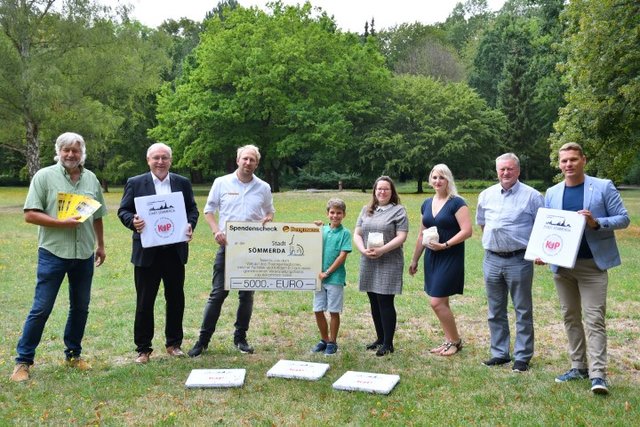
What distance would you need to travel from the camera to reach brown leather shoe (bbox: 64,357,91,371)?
5809 mm

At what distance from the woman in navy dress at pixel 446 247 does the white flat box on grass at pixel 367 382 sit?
1159mm

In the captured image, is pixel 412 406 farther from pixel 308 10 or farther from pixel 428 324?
pixel 308 10

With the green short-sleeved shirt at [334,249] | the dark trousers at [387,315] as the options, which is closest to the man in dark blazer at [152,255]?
the green short-sleeved shirt at [334,249]

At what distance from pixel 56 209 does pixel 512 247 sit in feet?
13.8

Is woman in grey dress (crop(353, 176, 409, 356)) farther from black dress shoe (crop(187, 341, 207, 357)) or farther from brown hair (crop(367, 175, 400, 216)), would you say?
black dress shoe (crop(187, 341, 207, 357))

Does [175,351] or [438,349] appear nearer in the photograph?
[175,351]

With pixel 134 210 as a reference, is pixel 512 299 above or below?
below

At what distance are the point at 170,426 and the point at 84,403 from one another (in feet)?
2.95

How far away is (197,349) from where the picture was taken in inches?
249

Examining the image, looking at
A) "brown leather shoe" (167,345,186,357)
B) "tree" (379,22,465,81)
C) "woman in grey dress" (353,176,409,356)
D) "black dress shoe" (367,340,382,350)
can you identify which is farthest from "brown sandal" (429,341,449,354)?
"tree" (379,22,465,81)

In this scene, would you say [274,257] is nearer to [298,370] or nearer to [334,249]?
[334,249]

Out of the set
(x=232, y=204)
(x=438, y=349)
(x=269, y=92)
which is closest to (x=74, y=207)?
(x=232, y=204)

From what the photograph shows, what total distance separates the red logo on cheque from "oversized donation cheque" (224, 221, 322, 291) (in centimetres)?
58

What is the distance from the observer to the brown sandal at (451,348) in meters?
6.36
